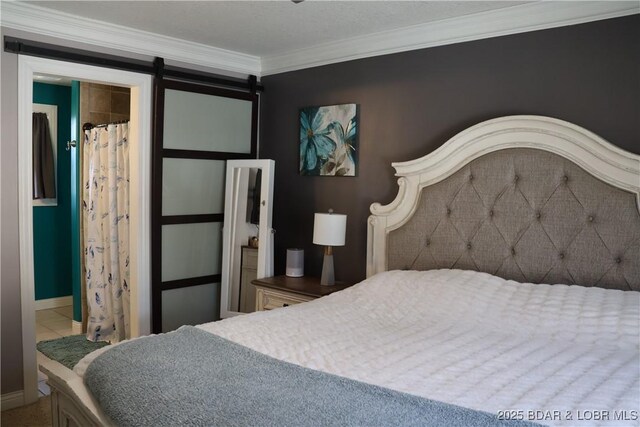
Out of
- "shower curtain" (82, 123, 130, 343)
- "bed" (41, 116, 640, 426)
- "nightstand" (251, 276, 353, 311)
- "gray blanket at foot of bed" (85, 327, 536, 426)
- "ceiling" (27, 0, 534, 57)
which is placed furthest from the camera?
"shower curtain" (82, 123, 130, 343)

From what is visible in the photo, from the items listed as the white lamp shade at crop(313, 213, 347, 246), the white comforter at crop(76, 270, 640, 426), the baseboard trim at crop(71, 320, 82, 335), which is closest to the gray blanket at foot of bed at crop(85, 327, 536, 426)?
the white comforter at crop(76, 270, 640, 426)

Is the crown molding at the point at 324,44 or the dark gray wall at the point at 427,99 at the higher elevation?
the crown molding at the point at 324,44

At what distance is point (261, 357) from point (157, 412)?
46 cm

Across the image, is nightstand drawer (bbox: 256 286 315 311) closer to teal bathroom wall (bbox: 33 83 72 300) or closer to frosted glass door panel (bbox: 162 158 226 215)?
frosted glass door panel (bbox: 162 158 226 215)

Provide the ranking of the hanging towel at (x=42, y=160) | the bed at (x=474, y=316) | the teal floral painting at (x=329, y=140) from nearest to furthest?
the bed at (x=474, y=316) < the teal floral painting at (x=329, y=140) < the hanging towel at (x=42, y=160)

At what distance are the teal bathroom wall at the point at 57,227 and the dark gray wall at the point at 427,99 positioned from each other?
8.07 ft

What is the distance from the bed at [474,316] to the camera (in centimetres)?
156

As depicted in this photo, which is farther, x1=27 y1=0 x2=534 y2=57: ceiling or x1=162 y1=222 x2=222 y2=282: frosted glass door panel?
x1=162 y1=222 x2=222 y2=282: frosted glass door panel

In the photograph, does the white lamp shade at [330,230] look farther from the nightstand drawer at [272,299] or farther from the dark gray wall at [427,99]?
the nightstand drawer at [272,299]

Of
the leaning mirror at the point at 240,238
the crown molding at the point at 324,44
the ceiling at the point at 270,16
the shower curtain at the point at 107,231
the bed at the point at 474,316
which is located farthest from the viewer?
the shower curtain at the point at 107,231

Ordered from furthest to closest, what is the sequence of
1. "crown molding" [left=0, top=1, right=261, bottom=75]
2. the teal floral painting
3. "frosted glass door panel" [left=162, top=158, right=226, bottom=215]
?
"frosted glass door panel" [left=162, top=158, right=226, bottom=215], the teal floral painting, "crown molding" [left=0, top=1, right=261, bottom=75]

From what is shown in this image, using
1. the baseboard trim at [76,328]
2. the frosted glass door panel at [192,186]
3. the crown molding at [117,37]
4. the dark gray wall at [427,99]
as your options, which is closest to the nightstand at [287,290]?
the dark gray wall at [427,99]

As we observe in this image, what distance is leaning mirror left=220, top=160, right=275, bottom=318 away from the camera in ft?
12.9

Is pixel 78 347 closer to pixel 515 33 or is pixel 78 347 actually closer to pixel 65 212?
pixel 65 212
